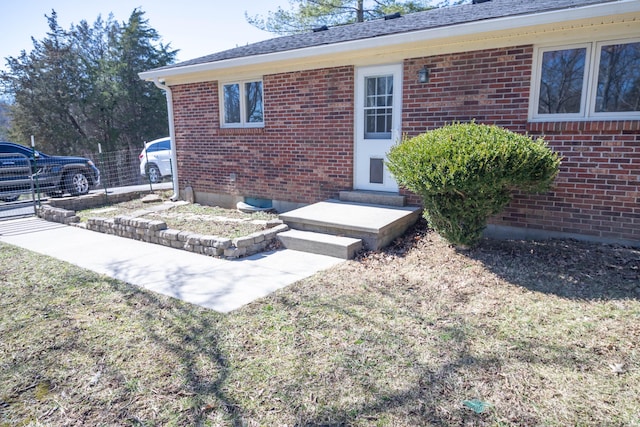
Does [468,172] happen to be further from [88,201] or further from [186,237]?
[88,201]

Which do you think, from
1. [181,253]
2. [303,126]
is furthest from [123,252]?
[303,126]

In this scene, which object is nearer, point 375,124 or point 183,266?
point 183,266

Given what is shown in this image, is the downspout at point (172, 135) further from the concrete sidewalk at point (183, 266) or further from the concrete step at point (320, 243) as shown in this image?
the concrete step at point (320, 243)

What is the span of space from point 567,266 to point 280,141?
513 cm

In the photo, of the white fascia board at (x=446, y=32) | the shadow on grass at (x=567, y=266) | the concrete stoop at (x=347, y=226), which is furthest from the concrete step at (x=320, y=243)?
the white fascia board at (x=446, y=32)

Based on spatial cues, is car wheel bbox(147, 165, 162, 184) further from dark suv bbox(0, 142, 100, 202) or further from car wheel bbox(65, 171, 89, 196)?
car wheel bbox(65, 171, 89, 196)

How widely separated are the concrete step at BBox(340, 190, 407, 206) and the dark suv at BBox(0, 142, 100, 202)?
22.4ft

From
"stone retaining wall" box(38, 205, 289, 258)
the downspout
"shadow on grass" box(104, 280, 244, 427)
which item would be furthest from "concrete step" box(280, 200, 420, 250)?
the downspout

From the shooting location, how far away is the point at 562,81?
5094mm

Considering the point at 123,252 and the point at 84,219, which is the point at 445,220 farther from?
the point at 84,219

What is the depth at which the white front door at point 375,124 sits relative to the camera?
21.2ft

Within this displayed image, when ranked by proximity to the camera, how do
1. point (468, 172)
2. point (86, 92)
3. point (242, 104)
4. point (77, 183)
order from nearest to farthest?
point (468, 172), point (242, 104), point (77, 183), point (86, 92)

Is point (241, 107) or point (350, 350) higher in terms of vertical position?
point (241, 107)

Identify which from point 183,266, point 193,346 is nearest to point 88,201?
point 183,266
